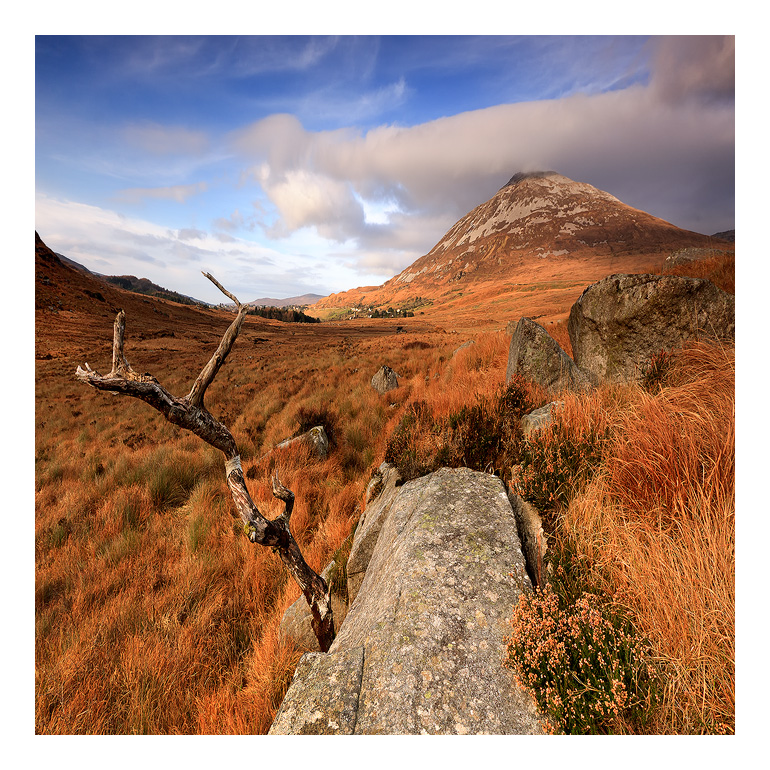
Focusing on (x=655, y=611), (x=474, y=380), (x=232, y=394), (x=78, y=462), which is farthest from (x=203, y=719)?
(x=232, y=394)

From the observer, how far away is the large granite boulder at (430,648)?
1.36 meters

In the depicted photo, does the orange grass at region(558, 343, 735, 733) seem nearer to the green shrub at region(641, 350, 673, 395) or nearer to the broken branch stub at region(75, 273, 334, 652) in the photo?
the green shrub at region(641, 350, 673, 395)

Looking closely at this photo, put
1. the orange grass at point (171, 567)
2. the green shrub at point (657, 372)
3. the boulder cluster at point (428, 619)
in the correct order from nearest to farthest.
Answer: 1. the boulder cluster at point (428, 619)
2. the orange grass at point (171, 567)
3. the green shrub at point (657, 372)

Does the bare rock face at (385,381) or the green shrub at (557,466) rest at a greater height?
the bare rock face at (385,381)

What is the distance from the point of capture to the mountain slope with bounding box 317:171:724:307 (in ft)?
349

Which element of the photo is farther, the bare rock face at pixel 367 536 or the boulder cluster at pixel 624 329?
the boulder cluster at pixel 624 329

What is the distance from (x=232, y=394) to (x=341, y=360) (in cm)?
592

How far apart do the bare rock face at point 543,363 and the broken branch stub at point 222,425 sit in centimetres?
412

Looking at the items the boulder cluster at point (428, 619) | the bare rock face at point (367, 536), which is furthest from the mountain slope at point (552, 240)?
the boulder cluster at point (428, 619)

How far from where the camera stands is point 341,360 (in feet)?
52.5

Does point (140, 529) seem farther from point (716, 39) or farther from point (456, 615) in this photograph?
point (716, 39)

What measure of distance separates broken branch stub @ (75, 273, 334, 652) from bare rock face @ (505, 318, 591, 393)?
412 centimetres

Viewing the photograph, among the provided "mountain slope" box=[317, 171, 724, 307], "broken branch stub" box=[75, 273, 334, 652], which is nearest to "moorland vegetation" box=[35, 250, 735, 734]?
"broken branch stub" box=[75, 273, 334, 652]

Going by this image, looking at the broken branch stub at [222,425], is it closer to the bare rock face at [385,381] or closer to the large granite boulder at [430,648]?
the large granite boulder at [430,648]
